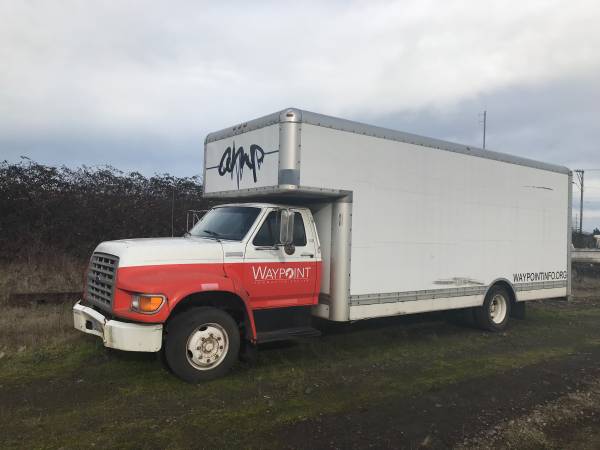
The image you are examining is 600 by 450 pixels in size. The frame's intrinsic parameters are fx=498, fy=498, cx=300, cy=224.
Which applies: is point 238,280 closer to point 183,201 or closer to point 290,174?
point 290,174

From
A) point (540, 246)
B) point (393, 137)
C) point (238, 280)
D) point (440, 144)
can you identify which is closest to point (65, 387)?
point (238, 280)

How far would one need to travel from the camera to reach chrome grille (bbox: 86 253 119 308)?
18.6 feet

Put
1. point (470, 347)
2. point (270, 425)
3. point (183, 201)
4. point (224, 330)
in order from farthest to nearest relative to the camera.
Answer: point (183, 201)
point (470, 347)
point (224, 330)
point (270, 425)

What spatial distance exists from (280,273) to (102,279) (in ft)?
7.18

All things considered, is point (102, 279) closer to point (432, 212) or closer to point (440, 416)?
point (440, 416)

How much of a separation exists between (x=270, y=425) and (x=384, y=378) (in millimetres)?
2040

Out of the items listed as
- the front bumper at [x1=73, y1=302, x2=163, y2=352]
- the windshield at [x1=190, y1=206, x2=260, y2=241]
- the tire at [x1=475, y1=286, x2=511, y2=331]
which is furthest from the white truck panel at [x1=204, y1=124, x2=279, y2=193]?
the tire at [x1=475, y1=286, x2=511, y2=331]

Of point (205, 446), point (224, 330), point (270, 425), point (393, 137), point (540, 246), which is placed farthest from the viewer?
point (540, 246)

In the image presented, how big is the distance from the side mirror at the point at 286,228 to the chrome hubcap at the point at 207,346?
4.46 ft

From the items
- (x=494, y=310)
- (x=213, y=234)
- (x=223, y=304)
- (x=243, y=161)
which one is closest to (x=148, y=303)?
(x=223, y=304)

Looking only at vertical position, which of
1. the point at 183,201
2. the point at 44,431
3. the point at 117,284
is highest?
the point at 183,201

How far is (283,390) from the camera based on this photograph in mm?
5656

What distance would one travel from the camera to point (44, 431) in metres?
4.40

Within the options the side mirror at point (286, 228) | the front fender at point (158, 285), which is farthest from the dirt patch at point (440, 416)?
the side mirror at point (286, 228)
